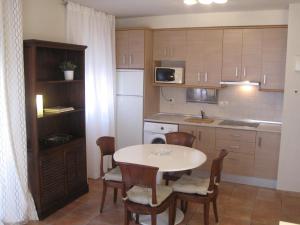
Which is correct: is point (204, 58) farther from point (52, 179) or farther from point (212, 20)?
point (52, 179)

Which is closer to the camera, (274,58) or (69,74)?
(69,74)

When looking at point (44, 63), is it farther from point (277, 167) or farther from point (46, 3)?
point (277, 167)

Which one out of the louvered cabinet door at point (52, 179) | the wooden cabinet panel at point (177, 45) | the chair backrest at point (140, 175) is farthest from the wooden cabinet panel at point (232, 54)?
the louvered cabinet door at point (52, 179)

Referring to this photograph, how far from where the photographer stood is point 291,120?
4285 mm

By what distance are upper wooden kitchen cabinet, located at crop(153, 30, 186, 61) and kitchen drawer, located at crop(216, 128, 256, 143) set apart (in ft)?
4.27

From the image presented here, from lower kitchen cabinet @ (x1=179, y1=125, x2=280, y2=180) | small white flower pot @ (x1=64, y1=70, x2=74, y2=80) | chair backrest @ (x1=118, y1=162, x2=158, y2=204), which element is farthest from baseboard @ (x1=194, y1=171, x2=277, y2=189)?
small white flower pot @ (x1=64, y1=70, x2=74, y2=80)

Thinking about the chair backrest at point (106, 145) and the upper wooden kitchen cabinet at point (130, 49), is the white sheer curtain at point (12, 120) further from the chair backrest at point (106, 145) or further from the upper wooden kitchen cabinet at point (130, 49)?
the upper wooden kitchen cabinet at point (130, 49)

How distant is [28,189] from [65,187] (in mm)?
525

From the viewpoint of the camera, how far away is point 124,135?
210 inches

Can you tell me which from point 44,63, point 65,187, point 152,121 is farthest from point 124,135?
point 44,63

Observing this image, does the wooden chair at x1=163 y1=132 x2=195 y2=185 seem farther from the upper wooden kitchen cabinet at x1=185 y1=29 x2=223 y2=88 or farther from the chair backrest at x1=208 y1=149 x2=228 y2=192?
the upper wooden kitchen cabinet at x1=185 y1=29 x2=223 y2=88

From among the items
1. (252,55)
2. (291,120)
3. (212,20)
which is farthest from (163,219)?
(212,20)

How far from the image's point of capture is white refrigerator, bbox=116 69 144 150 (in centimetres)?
513

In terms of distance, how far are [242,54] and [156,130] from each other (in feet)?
5.64
